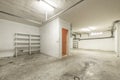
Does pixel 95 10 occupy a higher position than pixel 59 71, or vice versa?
pixel 95 10

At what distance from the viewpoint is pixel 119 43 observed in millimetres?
4699

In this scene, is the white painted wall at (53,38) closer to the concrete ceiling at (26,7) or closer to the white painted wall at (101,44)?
the concrete ceiling at (26,7)

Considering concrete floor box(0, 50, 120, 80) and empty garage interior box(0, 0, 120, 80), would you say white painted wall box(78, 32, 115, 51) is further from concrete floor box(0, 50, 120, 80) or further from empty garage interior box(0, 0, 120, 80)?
concrete floor box(0, 50, 120, 80)

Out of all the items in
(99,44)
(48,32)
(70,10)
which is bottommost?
(99,44)

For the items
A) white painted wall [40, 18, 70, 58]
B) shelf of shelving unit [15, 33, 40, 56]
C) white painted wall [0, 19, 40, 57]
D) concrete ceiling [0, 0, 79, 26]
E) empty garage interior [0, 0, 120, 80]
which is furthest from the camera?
shelf of shelving unit [15, 33, 40, 56]

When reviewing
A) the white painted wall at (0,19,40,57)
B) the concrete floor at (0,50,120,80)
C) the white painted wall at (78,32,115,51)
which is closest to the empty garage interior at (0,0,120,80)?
the white painted wall at (0,19,40,57)

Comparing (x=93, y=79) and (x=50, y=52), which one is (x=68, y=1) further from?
(x=50, y=52)

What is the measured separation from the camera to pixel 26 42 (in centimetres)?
541

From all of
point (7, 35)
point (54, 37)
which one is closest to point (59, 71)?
point (54, 37)

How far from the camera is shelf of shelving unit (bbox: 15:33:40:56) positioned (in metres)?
4.97

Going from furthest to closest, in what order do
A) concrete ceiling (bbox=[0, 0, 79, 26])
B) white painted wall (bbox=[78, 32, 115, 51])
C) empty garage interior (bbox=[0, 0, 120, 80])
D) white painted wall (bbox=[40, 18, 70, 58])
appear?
white painted wall (bbox=[78, 32, 115, 51]) → white painted wall (bbox=[40, 18, 70, 58]) → empty garage interior (bbox=[0, 0, 120, 80]) → concrete ceiling (bbox=[0, 0, 79, 26])

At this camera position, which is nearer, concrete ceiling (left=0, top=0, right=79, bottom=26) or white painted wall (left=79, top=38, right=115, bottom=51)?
concrete ceiling (left=0, top=0, right=79, bottom=26)

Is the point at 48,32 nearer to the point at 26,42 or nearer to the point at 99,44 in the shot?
the point at 26,42

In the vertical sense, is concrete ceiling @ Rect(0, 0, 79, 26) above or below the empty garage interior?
above
